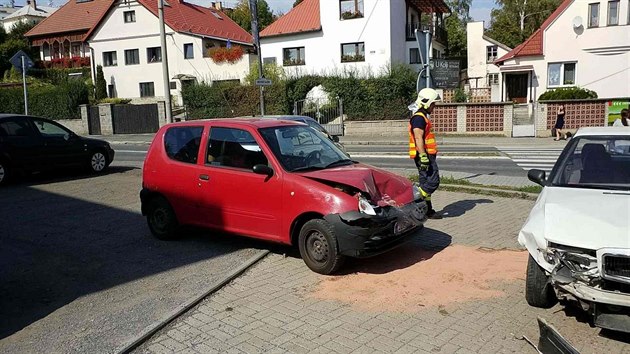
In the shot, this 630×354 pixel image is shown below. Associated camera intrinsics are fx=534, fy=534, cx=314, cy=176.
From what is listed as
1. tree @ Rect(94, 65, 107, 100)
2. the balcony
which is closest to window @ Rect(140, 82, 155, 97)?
tree @ Rect(94, 65, 107, 100)

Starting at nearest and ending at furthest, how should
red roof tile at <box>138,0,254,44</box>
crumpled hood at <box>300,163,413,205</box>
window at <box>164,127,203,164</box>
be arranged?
crumpled hood at <box>300,163,413,205</box> < window at <box>164,127,203,164</box> < red roof tile at <box>138,0,254,44</box>

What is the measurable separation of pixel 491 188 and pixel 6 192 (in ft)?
34.0

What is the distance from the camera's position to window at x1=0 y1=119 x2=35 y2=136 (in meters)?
12.5

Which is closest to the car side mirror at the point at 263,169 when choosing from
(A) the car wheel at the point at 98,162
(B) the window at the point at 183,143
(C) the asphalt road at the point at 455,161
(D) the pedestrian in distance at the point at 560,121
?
(B) the window at the point at 183,143

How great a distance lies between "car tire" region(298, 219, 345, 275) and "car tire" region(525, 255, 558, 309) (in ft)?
6.29

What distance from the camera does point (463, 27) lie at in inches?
2611

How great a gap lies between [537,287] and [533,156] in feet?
50.5

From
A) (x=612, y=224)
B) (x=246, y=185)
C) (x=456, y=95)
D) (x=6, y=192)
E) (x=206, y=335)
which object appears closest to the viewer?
(x=612, y=224)

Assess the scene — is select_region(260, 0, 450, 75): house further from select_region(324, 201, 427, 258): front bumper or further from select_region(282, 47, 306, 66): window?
select_region(324, 201, 427, 258): front bumper

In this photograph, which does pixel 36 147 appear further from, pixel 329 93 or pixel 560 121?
pixel 560 121

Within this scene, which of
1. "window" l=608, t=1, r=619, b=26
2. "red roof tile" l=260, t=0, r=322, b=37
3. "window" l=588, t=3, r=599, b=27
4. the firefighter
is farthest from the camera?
"red roof tile" l=260, t=0, r=322, b=37

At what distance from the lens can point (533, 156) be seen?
62.0ft

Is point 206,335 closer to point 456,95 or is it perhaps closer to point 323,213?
point 323,213

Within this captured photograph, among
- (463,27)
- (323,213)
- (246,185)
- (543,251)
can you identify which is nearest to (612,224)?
(543,251)
